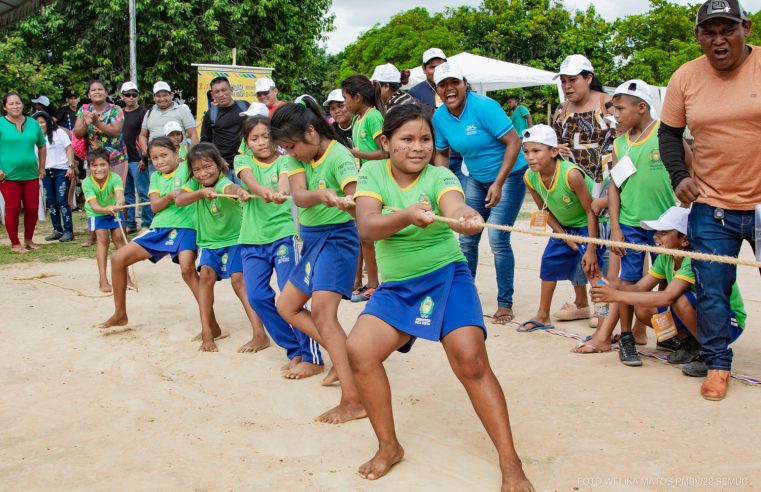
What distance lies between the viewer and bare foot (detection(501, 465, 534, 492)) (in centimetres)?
310

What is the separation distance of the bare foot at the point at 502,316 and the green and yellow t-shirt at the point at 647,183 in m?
1.52

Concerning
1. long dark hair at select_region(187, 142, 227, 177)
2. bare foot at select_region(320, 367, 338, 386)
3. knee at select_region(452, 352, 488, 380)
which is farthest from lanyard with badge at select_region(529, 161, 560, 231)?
knee at select_region(452, 352, 488, 380)

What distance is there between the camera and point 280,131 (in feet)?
14.8

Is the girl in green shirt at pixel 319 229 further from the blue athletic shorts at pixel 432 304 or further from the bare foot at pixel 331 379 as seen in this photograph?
the blue athletic shorts at pixel 432 304

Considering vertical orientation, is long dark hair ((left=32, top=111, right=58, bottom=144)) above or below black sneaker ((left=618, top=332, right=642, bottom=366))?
above

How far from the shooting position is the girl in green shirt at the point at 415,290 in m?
3.20

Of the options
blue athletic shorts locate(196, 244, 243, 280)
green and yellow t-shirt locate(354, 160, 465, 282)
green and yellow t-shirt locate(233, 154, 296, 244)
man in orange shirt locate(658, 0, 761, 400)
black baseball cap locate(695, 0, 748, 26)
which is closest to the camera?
green and yellow t-shirt locate(354, 160, 465, 282)

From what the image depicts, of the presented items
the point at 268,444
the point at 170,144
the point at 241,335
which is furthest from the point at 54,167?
the point at 268,444

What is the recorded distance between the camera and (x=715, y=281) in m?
4.29

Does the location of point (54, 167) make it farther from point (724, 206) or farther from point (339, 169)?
point (724, 206)

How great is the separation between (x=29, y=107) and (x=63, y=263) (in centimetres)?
702

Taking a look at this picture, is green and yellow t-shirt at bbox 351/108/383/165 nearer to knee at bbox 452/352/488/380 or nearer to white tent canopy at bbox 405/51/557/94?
knee at bbox 452/352/488/380

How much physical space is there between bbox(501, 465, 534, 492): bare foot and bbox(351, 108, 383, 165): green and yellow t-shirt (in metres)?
4.09

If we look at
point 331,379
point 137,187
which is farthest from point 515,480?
point 137,187
